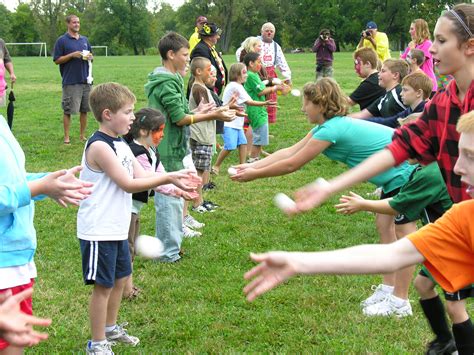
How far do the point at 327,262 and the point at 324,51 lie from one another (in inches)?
606

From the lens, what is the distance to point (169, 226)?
6.09 m

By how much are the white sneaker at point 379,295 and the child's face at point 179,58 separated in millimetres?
2795

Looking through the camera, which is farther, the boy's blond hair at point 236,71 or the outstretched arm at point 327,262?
the boy's blond hair at point 236,71

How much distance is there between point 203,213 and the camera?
7887 millimetres

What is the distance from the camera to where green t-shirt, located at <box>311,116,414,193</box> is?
4633 millimetres

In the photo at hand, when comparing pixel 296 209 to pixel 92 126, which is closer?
pixel 296 209

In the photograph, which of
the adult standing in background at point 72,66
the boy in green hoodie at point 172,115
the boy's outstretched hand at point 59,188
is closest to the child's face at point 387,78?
the boy in green hoodie at point 172,115

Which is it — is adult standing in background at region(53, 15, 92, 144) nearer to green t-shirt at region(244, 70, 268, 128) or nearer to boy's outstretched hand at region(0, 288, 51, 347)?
green t-shirt at region(244, 70, 268, 128)

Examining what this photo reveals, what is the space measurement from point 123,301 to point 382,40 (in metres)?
9.60

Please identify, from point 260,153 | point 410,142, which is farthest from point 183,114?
point 260,153

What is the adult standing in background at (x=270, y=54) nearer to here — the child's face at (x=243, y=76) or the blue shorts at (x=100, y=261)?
the child's face at (x=243, y=76)

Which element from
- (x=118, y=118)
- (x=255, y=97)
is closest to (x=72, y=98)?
(x=255, y=97)

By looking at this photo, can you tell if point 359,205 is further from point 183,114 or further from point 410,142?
point 183,114

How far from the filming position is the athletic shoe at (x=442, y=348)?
13.1 ft
